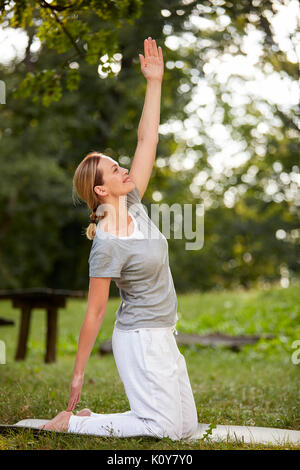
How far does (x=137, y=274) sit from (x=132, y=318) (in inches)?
10.4

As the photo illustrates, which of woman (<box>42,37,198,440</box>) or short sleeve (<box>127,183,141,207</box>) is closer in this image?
woman (<box>42,37,198,440</box>)

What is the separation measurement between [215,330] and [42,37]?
7.25 m

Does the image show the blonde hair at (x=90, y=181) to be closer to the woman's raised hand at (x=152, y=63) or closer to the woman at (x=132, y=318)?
the woman at (x=132, y=318)

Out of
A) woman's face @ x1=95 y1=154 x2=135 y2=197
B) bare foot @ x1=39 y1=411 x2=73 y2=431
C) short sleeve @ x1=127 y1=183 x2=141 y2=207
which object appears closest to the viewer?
bare foot @ x1=39 y1=411 x2=73 y2=431

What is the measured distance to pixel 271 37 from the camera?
24.3 feet

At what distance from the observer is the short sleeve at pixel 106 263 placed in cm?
323

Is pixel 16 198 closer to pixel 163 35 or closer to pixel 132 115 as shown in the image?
pixel 132 115

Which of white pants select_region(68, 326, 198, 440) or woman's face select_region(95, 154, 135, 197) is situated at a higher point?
woman's face select_region(95, 154, 135, 197)

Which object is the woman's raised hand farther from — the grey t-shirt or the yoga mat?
the yoga mat

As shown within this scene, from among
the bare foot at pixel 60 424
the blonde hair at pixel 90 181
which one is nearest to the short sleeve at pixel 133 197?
the blonde hair at pixel 90 181

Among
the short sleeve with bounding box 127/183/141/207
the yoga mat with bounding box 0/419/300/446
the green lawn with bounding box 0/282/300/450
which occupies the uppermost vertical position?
the short sleeve with bounding box 127/183/141/207

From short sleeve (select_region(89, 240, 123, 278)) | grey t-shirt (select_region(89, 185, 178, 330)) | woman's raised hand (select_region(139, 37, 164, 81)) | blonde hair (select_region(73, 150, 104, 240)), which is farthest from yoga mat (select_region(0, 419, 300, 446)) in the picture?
woman's raised hand (select_region(139, 37, 164, 81))

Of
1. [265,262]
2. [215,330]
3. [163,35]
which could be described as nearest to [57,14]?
[163,35]

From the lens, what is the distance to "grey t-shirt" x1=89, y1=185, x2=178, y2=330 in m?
3.26
